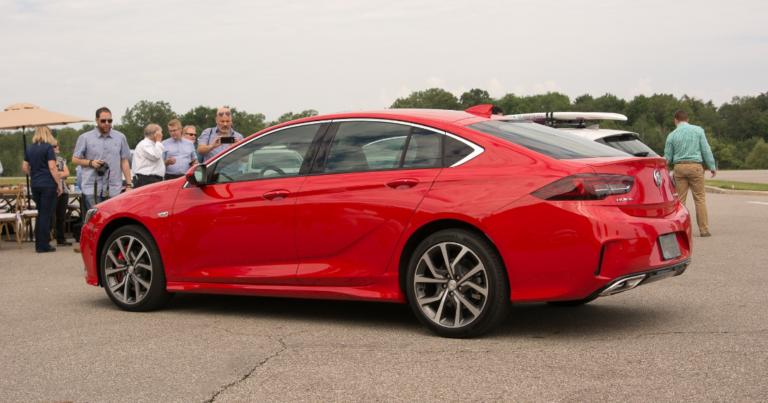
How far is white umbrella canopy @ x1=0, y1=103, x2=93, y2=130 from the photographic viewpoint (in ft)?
43.7

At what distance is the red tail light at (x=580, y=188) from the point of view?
4.34 metres

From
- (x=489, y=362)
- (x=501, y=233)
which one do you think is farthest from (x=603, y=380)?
(x=501, y=233)

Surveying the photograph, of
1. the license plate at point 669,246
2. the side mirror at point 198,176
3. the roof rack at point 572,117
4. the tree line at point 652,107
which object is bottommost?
the license plate at point 669,246

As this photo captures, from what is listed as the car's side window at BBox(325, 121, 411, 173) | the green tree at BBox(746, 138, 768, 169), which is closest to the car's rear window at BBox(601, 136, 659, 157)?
the car's side window at BBox(325, 121, 411, 173)

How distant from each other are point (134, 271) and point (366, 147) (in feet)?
7.93

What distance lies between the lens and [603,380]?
372cm

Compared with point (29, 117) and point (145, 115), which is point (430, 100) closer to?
point (145, 115)

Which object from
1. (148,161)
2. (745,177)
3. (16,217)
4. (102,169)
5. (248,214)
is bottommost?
(745,177)

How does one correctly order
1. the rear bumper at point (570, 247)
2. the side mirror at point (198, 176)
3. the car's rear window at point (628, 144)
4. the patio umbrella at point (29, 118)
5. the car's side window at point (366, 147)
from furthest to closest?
the patio umbrella at point (29, 118)
the car's rear window at point (628, 144)
the side mirror at point (198, 176)
the car's side window at point (366, 147)
the rear bumper at point (570, 247)

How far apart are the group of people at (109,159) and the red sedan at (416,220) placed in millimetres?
3799

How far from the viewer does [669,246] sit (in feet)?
15.2

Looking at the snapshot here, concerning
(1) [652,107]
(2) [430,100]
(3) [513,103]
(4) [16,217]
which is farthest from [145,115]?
(4) [16,217]

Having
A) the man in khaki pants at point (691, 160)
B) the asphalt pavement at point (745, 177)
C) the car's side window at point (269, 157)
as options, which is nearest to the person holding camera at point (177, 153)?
the car's side window at point (269, 157)

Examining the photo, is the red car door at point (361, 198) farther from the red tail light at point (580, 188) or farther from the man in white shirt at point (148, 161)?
the man in white shirt at point (148, 161)
